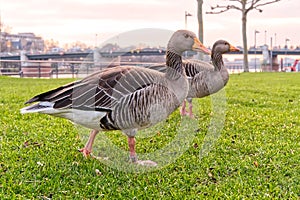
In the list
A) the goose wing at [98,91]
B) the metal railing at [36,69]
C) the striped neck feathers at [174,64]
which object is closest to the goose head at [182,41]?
the striped neck feathers at [174,64]

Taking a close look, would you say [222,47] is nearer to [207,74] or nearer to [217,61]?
[217,61]

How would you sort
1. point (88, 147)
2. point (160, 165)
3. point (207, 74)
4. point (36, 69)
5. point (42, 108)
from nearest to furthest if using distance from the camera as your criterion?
point (42, 108)
point (160, 165)
point (88, 147)
point (207, 74)
point (36, 69)

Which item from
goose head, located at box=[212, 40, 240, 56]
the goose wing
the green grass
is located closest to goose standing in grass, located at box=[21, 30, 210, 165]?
the goose wing

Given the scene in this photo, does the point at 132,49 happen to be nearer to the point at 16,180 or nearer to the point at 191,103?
the point at 16,180

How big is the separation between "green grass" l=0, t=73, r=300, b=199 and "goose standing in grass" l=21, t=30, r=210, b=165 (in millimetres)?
537

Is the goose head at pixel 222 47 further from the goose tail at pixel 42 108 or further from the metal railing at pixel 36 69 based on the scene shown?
the metal railing at pixel 36 69

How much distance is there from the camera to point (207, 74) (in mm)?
6629

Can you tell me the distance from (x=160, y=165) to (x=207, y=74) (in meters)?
3.02

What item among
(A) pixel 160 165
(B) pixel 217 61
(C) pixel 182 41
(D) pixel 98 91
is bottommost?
(A) pixel 160 165

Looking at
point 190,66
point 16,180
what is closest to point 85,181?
point 16,180

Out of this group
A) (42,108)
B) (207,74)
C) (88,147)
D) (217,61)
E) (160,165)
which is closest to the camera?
(42,108)

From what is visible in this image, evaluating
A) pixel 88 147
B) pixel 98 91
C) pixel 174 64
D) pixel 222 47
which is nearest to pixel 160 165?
pixel 88 147

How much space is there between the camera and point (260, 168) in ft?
12.5

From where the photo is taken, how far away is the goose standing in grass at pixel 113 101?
11.9ft
